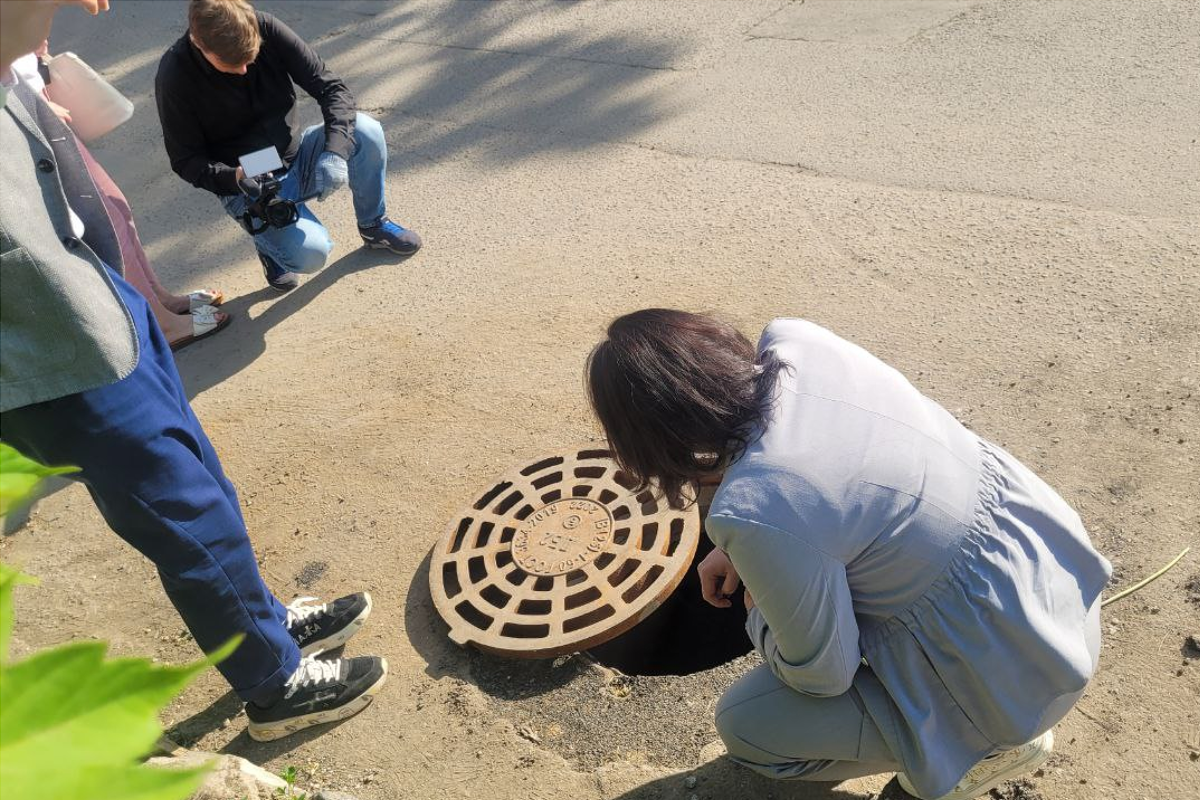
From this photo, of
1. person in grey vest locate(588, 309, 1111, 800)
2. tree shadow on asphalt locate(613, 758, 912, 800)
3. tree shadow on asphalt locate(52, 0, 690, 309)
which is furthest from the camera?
tree shadow on asphalt locate(52, 0, 690, 309)

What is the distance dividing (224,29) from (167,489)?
2301 mm

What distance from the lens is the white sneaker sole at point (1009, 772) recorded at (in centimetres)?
201

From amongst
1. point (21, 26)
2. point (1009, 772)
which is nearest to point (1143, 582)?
point (1009, 772)

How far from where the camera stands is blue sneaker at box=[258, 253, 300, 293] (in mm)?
4336

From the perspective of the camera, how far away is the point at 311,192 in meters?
4.26

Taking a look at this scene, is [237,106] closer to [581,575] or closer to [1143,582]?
[581,575]

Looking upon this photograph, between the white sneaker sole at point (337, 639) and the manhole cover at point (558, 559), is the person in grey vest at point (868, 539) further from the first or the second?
the white sneaker sole at point (337, 639)

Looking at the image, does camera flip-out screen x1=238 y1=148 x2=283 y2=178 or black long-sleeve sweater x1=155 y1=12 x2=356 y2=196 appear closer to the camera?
black long-sleeve sweater x1=155 y1=12 x2=356 y2=196

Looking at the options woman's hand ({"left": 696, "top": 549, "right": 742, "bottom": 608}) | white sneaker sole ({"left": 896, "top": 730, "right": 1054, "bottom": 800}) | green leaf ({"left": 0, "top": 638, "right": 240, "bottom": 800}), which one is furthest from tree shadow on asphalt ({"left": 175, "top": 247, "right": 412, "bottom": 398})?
green leaf ({"left": 0, "top": 638, "right": 240, "bottom": 800})

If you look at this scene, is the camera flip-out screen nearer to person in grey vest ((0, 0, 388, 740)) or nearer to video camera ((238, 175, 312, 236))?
video camera ((238, 175, 312, 236))

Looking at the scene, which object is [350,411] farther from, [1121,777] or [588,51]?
[588,51]

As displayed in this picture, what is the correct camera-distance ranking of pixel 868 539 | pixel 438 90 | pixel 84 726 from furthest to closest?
pixel 438 90, pixel 868 539, pixel 84 726

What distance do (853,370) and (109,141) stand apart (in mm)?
5515

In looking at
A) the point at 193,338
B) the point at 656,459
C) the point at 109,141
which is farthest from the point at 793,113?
the point at 109,141
